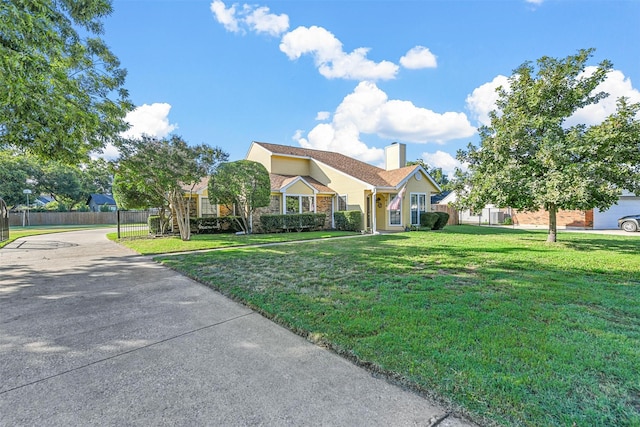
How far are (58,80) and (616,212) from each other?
30.1 metres

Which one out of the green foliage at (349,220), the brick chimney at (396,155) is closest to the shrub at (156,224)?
the green foliage at (349,220)

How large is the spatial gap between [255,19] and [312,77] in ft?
18.7

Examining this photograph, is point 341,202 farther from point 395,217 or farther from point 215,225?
point 215,225

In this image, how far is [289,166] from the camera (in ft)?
70.4

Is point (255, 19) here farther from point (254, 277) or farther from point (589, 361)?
point (589, 361)

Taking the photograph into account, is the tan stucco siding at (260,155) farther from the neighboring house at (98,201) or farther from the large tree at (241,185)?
the neighboring house at (98,201)

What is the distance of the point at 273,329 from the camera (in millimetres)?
3840

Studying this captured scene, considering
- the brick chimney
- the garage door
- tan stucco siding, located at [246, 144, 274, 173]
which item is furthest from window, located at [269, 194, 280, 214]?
the garage door

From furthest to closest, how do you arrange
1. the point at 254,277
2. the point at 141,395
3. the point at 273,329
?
1. the point at 254,277
2. the point at 273,329
3. the point at 141,395

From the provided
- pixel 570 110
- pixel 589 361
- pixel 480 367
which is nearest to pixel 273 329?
pixel 480 367

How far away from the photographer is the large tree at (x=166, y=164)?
12.4 m

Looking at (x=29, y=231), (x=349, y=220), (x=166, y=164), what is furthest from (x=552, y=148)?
(x=29, y=231)

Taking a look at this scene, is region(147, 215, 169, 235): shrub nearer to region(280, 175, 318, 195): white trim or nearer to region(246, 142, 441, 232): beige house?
region(246, 142, 441, 232): beige house

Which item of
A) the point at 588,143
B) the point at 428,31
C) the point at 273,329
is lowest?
the point at 273,329
